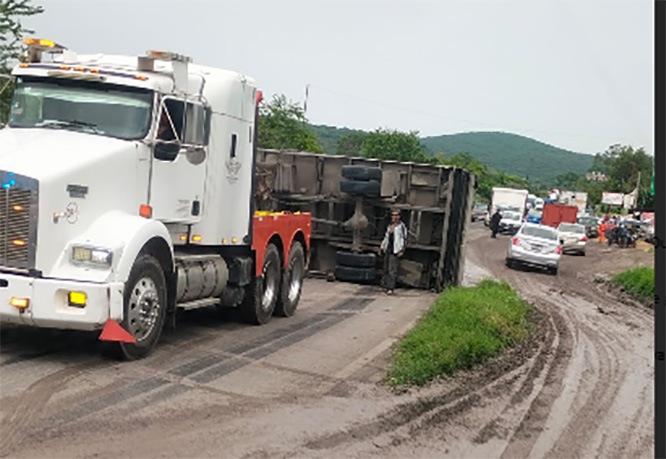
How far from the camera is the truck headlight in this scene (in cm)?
813

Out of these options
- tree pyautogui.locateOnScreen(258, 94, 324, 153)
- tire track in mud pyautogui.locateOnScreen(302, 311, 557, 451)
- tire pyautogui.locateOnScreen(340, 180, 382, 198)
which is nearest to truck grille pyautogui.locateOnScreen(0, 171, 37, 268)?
tire track in mud pyautogui.locateOnScreen(302, 311, 557, 451)

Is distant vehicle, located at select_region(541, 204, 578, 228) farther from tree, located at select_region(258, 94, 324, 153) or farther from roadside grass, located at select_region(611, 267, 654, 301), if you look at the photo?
roadside grass, located at select_region(611, 267, 654, 301)

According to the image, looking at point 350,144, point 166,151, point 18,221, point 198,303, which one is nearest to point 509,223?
point 198,303

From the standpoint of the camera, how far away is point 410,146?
78562 millimetres

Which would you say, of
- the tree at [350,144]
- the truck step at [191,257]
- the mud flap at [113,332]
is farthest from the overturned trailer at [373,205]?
the tree at [350,144]

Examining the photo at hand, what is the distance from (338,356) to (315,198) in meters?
9.10

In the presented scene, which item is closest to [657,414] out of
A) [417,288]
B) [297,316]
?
[297,316]

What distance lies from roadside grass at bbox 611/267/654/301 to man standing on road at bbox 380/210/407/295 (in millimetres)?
6650

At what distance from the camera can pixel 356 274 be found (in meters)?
18.6

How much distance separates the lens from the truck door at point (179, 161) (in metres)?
9.30

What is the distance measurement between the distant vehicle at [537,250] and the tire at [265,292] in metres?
16.1

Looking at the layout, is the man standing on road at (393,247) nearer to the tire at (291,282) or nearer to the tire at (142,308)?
the tire at (291,282)

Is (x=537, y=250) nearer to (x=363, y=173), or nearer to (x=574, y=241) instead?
(x=363, y=173)

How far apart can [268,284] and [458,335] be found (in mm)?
3261
